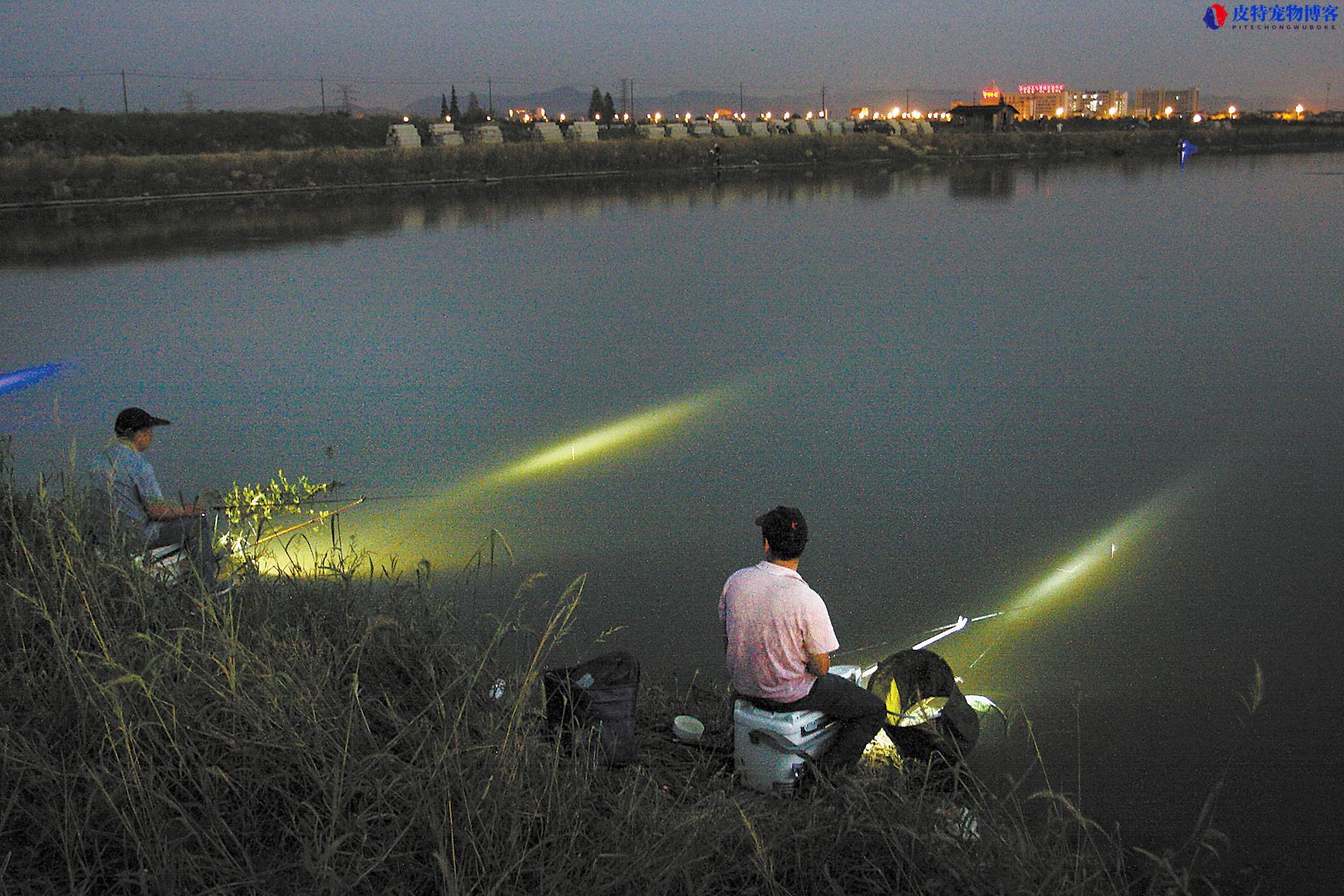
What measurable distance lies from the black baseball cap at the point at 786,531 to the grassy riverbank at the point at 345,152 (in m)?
40.0

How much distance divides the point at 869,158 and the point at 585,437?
5226 cm

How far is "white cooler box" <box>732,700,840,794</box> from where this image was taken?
407cm

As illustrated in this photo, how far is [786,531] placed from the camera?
414 centimetres

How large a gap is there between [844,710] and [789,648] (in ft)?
1.01

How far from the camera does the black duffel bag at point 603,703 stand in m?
4.10

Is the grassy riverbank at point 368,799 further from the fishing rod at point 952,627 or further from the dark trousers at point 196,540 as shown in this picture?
the fishing rod at point 952,627

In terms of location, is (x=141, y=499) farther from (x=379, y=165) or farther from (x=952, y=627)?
(x=379, y=165)

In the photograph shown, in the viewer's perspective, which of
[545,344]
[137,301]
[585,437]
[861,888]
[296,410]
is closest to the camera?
[861,888]

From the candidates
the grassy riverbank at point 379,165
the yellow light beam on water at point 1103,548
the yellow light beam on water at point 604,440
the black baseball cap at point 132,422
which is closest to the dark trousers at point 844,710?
the yellow light beam on water at point 1103,548

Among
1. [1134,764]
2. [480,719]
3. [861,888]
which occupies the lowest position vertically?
[1134,764]

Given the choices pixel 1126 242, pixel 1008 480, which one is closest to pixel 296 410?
pixel 1008 480

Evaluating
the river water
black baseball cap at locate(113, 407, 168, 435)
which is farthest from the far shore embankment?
black baseball cap at locate(113, 407, 168, 435)

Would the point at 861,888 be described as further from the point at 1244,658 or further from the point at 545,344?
the point at 545,344

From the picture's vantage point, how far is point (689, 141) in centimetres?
5894
